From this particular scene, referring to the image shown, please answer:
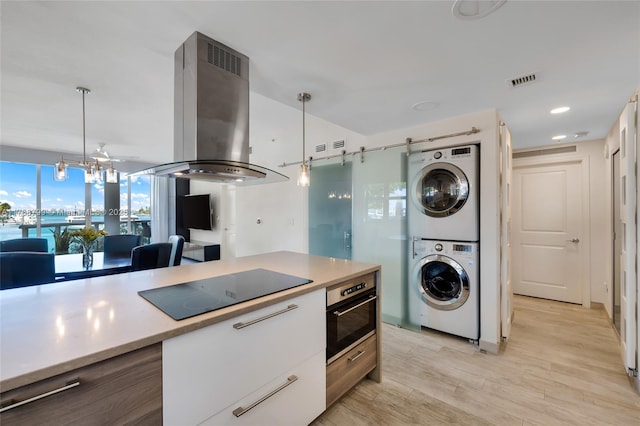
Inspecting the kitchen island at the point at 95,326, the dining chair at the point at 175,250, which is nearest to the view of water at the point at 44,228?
the dining chair at the point at 175,250

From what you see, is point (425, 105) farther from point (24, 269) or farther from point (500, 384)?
point (24, 269)

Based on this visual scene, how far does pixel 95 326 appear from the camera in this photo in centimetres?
100

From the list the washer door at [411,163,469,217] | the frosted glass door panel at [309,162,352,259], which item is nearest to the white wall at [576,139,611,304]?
the washer door at [411,163,469,217]

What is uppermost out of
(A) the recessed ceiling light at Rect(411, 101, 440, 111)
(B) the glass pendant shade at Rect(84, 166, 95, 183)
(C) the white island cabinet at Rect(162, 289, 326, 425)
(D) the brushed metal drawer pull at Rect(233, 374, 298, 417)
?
(A) the recessed ceiling light at Rect(411, 101, 440, 111)

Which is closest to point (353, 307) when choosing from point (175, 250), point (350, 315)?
point (350, 315)

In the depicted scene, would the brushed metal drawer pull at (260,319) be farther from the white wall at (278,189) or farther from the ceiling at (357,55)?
the white wall at (278,189)

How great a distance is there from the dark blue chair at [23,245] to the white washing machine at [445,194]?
4.58 metres

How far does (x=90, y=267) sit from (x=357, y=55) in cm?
335

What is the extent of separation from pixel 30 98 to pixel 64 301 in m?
2.86

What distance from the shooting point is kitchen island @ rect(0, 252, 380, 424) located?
2.57 ft

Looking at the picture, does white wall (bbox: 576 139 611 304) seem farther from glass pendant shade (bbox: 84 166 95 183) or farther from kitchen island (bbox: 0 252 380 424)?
glass pendant shade (bbox: 84 166 95 183)

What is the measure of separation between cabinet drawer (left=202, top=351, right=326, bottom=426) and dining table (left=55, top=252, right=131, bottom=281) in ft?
8.27

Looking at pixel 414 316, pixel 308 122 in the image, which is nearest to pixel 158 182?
pixel 308 122

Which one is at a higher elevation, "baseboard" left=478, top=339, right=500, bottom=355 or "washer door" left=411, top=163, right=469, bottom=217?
"washer door" left=411, top=163, right=469, bottom=217
